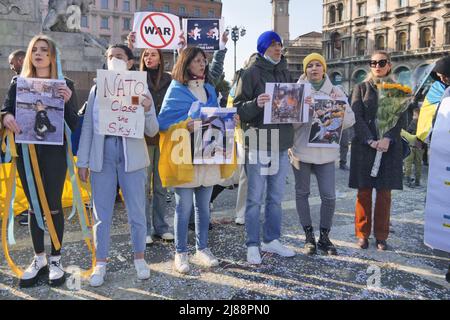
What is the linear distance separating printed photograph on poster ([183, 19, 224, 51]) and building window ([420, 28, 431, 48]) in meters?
52.4

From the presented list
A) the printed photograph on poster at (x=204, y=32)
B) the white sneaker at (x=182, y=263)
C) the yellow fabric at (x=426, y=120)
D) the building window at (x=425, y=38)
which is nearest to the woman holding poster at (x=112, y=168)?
the white sneaker at (x=182, y=263)

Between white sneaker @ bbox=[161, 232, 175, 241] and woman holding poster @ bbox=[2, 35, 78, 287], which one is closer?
woman holding poster @ bbox=[2, 35, 78, 287]

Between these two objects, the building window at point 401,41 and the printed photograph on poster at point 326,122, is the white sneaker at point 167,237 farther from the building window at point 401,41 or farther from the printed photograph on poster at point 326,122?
the building window at point 401,41

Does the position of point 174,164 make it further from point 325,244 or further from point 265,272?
point 325,244

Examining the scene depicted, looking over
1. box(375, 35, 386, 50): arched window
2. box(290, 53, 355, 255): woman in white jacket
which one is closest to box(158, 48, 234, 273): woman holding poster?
box(290, 53, 355, 255): woman in white jacket

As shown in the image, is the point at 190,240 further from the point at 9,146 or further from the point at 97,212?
the point at 9,146

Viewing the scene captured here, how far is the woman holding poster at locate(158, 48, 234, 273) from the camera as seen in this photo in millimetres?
3324

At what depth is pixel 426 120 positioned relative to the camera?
3705 millimetres

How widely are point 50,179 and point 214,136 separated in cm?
130

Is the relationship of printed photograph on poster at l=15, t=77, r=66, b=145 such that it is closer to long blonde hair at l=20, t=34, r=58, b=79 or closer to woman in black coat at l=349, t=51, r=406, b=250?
long blonde hair at l=20, t=34, r=58, b=79

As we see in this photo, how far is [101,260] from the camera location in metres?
3.24

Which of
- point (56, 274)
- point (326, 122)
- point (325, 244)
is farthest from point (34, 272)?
point (326, 122)

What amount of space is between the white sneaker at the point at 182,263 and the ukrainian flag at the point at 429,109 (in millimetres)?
2379

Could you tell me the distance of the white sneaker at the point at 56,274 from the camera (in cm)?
306
